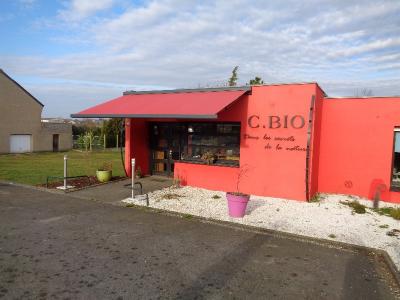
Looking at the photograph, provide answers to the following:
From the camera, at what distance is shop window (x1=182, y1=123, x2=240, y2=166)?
11429mm

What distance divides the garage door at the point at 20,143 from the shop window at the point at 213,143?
23.6m

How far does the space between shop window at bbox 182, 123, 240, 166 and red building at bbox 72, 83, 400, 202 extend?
1.4 inches

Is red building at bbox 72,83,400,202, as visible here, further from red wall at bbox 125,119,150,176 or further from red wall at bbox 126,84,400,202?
red wall at bbox 125,119,150,176

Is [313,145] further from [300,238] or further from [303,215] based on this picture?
[300,238]

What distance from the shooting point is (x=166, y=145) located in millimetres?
13594

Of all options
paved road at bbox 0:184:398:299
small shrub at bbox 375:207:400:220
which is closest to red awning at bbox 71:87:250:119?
paved road at bbox 0:184:398:299

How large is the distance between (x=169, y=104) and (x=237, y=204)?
459cm

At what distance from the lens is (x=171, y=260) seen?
18.8 ft

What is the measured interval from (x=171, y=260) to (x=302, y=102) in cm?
639

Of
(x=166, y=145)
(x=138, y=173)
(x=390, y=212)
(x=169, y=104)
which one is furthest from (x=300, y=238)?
(x=138, y=173)

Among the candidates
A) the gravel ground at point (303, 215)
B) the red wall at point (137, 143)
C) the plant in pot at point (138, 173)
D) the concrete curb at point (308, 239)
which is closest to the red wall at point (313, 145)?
the gravel ground at point (303, 215)

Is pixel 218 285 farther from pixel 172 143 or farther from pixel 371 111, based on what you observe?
pixel 172 143

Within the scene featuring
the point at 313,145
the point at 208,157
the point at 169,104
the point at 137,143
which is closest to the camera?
the point at 313,145

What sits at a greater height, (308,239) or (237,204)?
(237,204)
